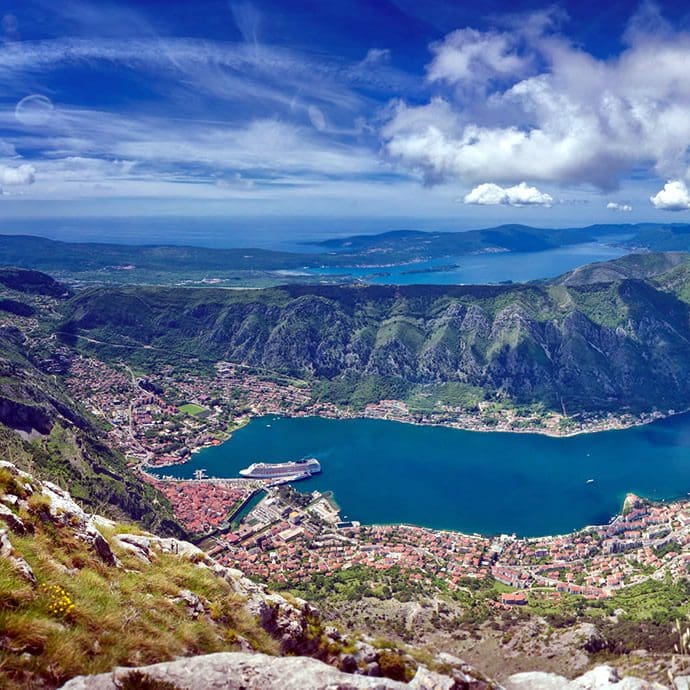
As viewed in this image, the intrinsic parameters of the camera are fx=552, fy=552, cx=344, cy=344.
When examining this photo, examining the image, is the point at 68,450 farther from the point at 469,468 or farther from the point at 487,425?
the point at 487,425

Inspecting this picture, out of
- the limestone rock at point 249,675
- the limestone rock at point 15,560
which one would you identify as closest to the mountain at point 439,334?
the limestone rock at point 249,675

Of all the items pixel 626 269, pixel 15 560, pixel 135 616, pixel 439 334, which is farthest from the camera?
pixel 626 269

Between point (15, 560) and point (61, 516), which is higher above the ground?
point (15, 560)

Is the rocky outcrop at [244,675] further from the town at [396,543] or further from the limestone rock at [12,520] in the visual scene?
the town at [396,543]

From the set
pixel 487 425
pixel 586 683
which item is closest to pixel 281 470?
pixel 487 425

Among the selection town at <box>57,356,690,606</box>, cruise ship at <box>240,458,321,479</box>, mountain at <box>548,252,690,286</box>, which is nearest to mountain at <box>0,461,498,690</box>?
town at <box>57,356,690,606</box>

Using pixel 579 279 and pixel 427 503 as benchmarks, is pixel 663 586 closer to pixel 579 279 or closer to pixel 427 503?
pixel 427 503
